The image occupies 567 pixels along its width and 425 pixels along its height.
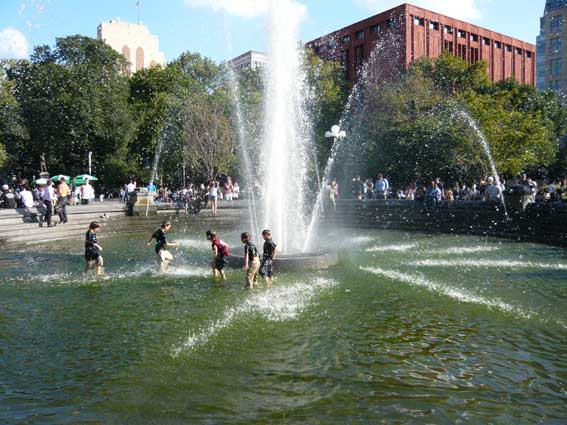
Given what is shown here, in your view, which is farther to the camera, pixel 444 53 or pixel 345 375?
pixel 444 53

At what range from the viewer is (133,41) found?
350ft

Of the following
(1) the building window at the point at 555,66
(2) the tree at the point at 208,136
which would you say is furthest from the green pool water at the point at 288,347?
(1) the building window at the point at 555,66

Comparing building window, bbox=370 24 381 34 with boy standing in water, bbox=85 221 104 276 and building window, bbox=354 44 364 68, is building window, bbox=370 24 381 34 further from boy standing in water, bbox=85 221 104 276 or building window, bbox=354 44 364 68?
boy standing in water, bbox=85 221 104 276

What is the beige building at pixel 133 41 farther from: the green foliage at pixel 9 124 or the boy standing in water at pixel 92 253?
the boy standing in water at pixel 92 253

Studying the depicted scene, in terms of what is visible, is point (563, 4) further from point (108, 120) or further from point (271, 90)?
point (271, 90)

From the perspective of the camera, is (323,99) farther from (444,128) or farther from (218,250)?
(218,250)

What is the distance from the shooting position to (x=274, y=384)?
5957 millimetres

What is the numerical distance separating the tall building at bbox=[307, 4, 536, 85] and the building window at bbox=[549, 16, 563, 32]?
9.34 meters

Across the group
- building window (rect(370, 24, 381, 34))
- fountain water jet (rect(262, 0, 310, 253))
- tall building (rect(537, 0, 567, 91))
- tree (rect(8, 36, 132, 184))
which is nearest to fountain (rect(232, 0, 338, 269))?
fountain water jet (rect(262, 0, 310, 253))

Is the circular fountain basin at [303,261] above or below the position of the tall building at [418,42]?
below

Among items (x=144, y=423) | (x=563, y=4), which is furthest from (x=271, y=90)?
(x=563, y=4)

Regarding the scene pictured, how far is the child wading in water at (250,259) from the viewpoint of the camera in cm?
1077

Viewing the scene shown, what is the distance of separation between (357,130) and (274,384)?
3688cm

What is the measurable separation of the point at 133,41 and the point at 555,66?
80.6 metres
